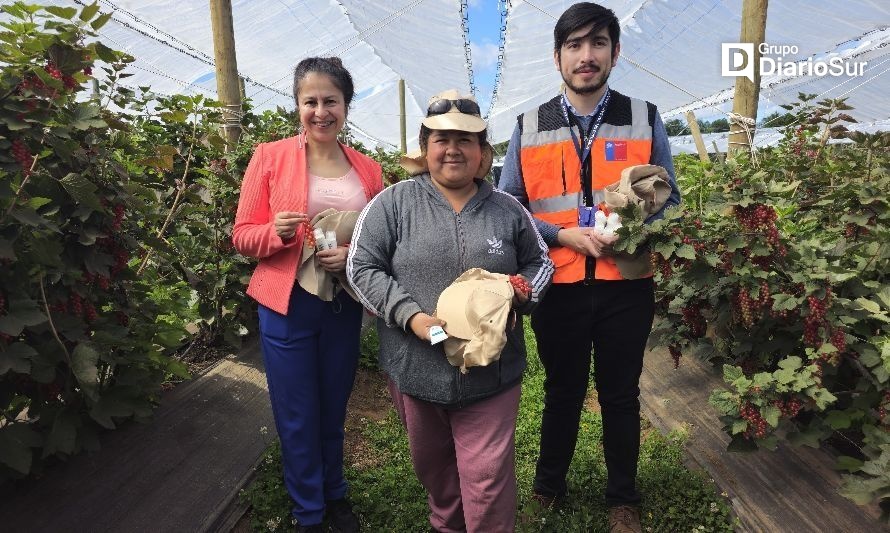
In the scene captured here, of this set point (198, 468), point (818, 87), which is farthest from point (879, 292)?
point (818, 87)

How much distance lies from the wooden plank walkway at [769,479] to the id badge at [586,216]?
1.43 meters

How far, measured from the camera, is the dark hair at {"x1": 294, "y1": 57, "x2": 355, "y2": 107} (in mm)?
2262

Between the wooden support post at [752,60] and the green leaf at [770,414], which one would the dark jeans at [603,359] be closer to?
the green leaf at [770,414]

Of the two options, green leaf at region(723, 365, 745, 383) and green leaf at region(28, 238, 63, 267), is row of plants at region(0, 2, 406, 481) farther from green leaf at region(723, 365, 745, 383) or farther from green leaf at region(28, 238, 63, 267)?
green leaf at region(723, 365, 745, 383)

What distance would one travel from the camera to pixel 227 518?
248cm

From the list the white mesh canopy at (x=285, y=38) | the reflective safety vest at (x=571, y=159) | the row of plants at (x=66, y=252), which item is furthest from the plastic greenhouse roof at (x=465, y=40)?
the row of plants at (x=66, y=252)

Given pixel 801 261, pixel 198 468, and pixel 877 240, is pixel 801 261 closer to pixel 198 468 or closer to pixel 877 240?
pixel 877 240

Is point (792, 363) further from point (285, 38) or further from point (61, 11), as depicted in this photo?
point (285, 38)

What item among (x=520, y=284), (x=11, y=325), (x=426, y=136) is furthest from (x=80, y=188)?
(x=520, y=284)

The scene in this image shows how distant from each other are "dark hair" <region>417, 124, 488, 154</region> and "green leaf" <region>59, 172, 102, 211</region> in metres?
1.14

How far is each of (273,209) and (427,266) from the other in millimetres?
690

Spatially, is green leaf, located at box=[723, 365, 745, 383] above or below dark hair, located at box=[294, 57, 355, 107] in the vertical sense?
below

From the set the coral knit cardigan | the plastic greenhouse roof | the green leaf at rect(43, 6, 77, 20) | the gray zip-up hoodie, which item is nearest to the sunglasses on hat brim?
the gray zip-up hoodie

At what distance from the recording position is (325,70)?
2.27m
